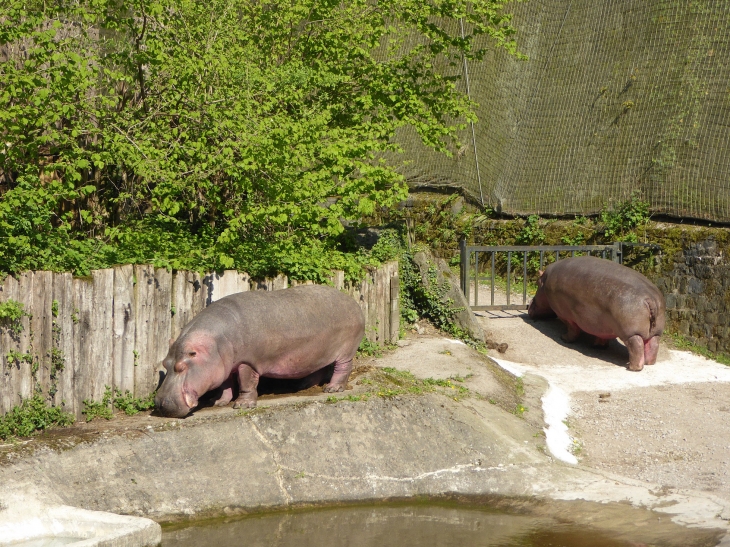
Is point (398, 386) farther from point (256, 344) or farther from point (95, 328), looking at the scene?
point (95, 328)

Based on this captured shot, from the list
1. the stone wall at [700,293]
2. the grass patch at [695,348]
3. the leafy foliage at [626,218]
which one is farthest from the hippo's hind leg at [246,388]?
the leafy foliage at [626,218]

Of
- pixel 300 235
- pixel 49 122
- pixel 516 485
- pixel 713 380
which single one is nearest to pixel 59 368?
pixel 49 122

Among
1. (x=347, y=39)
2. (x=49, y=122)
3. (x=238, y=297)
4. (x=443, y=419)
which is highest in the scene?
(x=347, y=39)

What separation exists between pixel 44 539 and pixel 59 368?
73.2 inches

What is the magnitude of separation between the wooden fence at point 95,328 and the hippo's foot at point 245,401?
2.85ft

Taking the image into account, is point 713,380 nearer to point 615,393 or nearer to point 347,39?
point 615,393

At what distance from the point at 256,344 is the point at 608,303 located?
18.9ft

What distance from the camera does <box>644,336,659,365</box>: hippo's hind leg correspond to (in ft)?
39.9

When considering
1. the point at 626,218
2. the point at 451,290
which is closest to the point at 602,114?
the point at 626,218

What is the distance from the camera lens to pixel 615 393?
10898 millimetres

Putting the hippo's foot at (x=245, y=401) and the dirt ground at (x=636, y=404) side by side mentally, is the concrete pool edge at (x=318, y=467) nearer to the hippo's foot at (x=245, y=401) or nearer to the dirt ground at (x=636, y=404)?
the hippo's foot at (x=245, y=401)

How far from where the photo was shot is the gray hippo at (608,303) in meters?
11.9

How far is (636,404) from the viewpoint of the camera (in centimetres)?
1045

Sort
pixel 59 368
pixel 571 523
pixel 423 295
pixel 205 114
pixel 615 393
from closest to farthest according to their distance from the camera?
pixel 571 523 → pixel 59 368 → pixel 205 114 → pixel 615 393 → pixel 423 295
